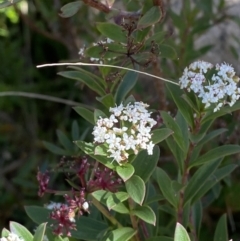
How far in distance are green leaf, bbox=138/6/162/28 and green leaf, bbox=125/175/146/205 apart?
279 millimetres

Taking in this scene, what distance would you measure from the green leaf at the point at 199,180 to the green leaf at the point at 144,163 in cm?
15

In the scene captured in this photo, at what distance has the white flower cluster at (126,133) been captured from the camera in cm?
90

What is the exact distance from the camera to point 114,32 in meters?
1.09

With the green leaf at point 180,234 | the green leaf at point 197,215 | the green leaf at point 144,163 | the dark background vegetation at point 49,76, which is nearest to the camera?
the green leaf at point 180,234

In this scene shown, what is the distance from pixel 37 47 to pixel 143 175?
1.52 m

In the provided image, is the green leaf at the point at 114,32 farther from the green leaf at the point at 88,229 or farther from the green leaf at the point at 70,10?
the green leaf at the point at 88,229

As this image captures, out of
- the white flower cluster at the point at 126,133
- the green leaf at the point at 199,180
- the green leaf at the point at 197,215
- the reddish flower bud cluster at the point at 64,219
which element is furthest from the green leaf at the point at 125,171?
the green leaf at the point at 197,215

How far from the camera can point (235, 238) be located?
58.7 inches

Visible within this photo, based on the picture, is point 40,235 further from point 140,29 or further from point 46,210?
point 140,29

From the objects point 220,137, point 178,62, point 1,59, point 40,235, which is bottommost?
point 40,235

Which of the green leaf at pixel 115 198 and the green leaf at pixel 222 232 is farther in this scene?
the green leaf at pixel 222 232

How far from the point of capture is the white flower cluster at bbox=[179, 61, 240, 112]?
96cm

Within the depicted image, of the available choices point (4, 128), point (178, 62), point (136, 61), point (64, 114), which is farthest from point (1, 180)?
point (136, 61)

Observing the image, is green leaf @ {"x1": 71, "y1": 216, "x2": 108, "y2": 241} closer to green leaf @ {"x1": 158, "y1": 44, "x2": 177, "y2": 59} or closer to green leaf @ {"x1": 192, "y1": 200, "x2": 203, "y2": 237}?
green leaf @ {"x1": 192, "y1": 200, "x2": 203, "y2": 237}
